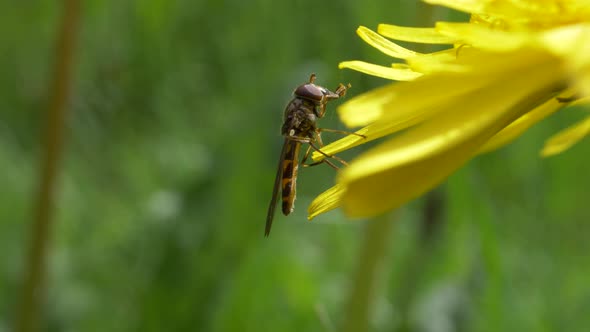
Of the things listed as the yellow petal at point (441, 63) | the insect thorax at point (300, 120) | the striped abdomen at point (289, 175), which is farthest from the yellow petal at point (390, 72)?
the insect thorax at point (300, 120)

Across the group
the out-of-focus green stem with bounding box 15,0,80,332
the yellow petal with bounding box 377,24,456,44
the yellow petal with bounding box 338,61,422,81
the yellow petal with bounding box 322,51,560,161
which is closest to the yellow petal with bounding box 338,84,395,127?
the yellow petal with bounding box 322,51,560,161

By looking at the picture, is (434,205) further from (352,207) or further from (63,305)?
(352,207)

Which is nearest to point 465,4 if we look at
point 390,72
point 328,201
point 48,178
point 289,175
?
point 390,72

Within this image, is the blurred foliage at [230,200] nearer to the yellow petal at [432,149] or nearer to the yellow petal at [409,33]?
the yellow petal at [409,33]

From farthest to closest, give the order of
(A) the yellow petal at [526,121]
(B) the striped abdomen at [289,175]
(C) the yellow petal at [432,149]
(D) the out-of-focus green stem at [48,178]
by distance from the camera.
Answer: (D) the out-of-focus green stem at [48,178] → (B) the striped abdomen at [289,175] → (A) the yellow petal at [526,121] → (C) the yellow petal at [432,149]

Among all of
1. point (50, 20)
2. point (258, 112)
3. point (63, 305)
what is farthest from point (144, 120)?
point (258, 112)

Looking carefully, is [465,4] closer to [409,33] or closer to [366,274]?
[409,33]
